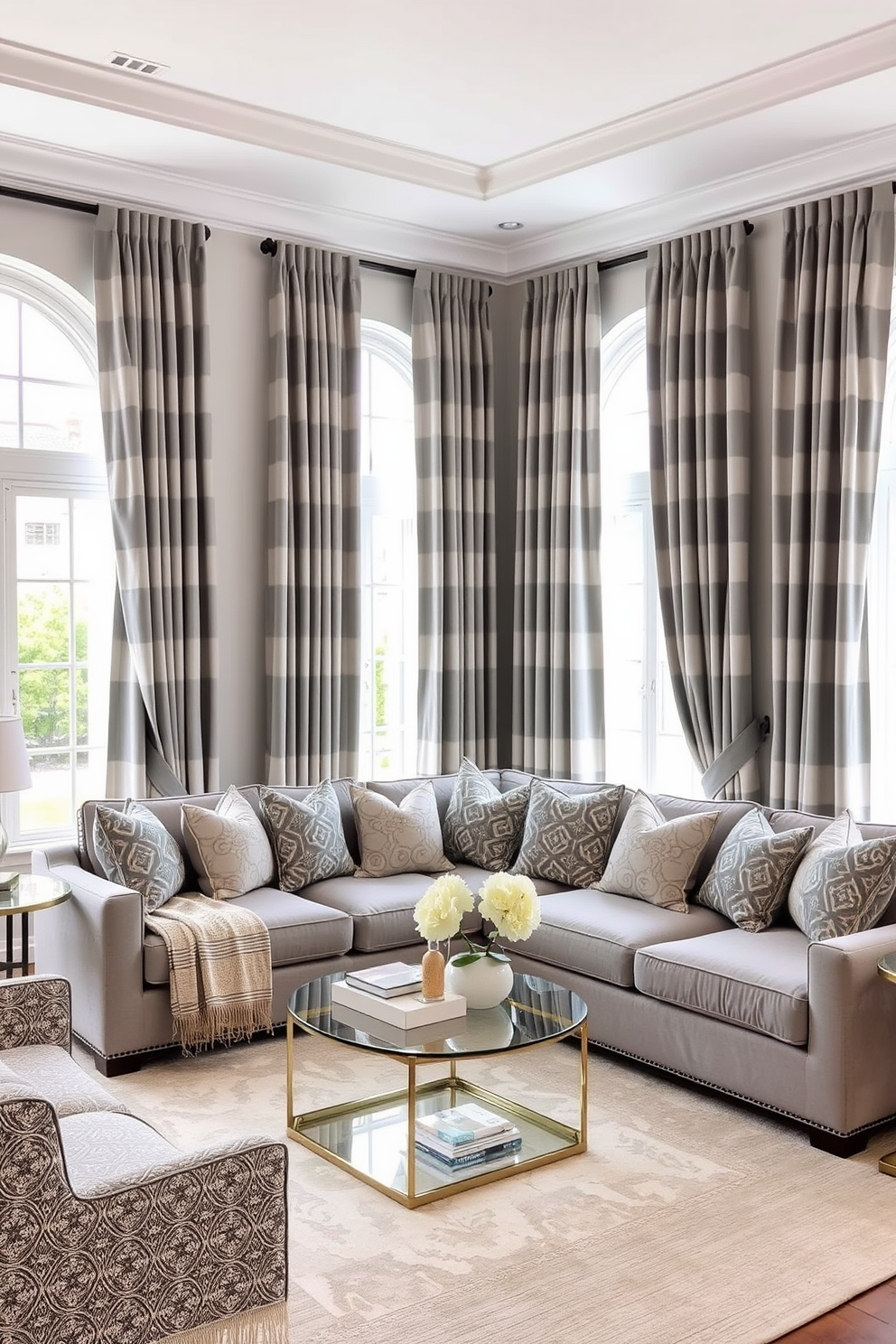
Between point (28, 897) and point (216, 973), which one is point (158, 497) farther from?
point (216, 973)

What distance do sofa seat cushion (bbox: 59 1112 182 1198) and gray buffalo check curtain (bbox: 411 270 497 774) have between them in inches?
144

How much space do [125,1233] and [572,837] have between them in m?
3.10

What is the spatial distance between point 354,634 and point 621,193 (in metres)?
2.31

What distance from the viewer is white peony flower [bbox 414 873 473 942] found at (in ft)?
11.7

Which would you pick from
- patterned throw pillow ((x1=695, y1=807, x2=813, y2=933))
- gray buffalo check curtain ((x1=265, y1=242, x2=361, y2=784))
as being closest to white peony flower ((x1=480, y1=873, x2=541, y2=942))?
patterned throw pillow ((x1=695, y1=807, x2=813, y2=933))

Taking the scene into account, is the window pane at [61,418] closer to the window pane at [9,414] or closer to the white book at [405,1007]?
the window pane at [9,414]

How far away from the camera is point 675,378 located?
548cm

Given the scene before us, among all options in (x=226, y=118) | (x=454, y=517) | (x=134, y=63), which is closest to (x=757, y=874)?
(x=454, y=517)

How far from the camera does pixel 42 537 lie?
5.23 metres

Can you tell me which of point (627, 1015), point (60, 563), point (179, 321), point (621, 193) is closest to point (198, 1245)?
point (627, 1015)

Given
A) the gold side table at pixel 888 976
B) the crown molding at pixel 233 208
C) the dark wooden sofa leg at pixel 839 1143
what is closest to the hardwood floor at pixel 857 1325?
the gold side table at pixel 888 976

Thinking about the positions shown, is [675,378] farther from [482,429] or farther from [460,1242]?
[460,1242]

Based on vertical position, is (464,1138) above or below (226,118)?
below

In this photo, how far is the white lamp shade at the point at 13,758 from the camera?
164 inches
